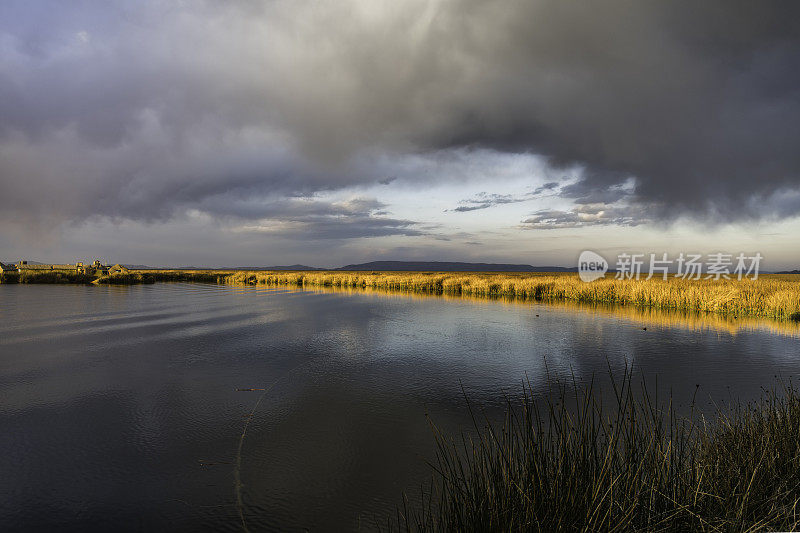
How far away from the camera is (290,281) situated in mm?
53500

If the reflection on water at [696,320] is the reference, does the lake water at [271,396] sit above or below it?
below

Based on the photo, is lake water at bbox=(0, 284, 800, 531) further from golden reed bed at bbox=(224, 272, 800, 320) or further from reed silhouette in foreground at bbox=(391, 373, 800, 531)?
golden reed bed at bbox=(224, 272, 800, 320)

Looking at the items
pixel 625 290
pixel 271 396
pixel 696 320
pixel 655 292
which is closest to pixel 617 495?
pixel 271 396

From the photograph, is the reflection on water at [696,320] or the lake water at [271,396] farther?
the reflection on water at [696,320]

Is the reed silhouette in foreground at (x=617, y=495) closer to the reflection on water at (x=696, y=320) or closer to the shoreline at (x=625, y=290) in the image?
the reflection on water at (x=696, y=320)

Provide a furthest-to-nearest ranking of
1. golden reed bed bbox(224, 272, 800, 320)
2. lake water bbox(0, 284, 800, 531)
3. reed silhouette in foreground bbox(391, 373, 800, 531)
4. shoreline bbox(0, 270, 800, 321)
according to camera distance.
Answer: shoreline bbox(0, 270, 800, 321)
golden reed bed bbox(224, 272, 800, 320)
lake water bbox(0, 284, 800, 531)
reed silhouette in foreground bbox(391, 373, 800, 531)

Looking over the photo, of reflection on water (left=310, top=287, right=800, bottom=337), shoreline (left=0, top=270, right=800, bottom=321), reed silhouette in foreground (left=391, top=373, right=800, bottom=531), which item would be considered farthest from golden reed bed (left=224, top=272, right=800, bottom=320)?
reed silhouette in foreground (left=391, top=373, right=800, bottom=531)

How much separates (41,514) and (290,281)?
50.4 metres

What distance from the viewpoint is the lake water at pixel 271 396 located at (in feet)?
15.1

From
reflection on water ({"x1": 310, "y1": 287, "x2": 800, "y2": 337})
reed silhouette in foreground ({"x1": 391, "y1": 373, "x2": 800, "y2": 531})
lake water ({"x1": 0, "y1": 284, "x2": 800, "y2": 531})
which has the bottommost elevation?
lake water ({"x1": 0, "y1": 284, "x2": 800, "y2": 531})

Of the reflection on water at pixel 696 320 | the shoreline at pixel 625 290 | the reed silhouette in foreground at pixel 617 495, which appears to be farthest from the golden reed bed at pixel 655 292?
the reed silhouette in foreground at pixel 617 495

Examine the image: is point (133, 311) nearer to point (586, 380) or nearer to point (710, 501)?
point (586, 380)

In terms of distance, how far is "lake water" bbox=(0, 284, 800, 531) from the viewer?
460cm

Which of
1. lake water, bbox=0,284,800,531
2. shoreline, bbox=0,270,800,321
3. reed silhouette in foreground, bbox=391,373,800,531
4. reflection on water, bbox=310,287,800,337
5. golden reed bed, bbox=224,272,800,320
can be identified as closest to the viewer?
reed silhouette in foreground, bbox=391,373,800,531
